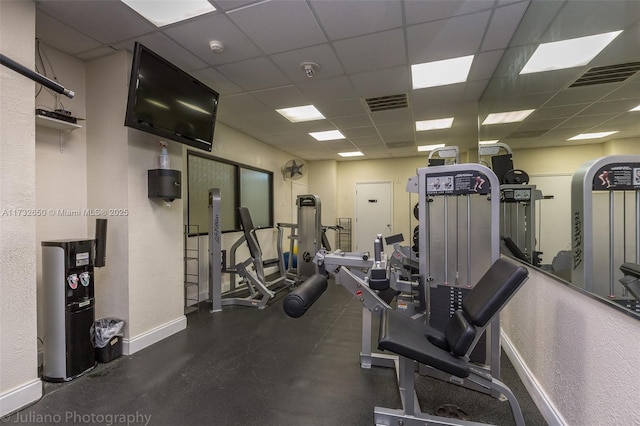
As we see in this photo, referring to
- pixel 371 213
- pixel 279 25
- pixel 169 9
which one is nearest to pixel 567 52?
pixel 279 25

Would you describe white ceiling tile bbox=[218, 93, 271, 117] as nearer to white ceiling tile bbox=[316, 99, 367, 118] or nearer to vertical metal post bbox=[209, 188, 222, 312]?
white ceiling tile bbox=[316, 99, 367, 118]

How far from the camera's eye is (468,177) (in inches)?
82.7

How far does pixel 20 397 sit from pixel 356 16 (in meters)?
3.42

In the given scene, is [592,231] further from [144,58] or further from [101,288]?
[101,288]

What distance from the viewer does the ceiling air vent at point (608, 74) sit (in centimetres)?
128

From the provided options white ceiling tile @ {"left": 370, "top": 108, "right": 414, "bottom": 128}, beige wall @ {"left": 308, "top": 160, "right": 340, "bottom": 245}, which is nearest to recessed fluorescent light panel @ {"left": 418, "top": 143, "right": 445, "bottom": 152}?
white ceiling tile @ {"left": 370, "top": 108, "right": 414, "bottom": 128}

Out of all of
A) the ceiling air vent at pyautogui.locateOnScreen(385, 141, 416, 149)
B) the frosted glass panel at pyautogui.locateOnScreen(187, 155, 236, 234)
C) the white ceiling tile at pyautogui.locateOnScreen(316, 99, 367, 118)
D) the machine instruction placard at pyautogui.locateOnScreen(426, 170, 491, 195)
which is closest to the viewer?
the machine instruction placard at pyautogui.locateOnScreen(426, 170, 491, 195)

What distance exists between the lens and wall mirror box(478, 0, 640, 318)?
125 centimetres

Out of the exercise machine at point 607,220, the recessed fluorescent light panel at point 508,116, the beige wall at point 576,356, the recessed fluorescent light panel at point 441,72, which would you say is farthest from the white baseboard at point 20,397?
the recessed fluorescent light panel at point 508,116

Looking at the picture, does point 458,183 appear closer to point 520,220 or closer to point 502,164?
point 520,220

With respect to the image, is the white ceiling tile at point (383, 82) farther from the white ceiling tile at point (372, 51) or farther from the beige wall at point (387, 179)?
the beige wall at point (387, 179)

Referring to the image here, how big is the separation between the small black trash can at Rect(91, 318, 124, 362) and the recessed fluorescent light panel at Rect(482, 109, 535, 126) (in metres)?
3.92

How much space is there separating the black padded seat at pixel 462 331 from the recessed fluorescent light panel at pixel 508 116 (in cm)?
157

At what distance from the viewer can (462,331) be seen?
1564mm
